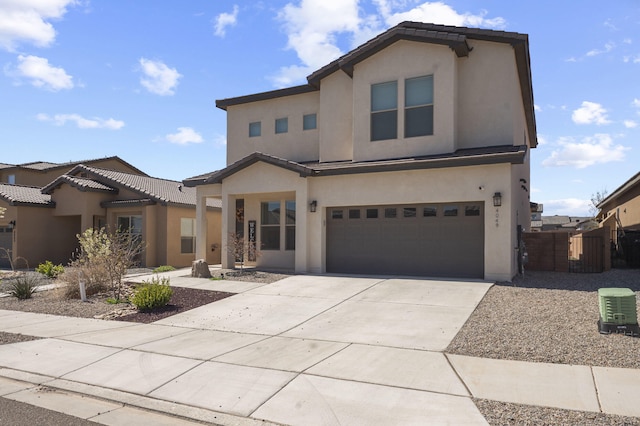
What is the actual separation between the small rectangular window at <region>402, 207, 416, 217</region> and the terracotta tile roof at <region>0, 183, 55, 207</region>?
19992 mm

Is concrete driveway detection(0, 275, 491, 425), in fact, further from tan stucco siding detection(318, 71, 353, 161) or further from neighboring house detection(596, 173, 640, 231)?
neighboring house detection(596, 173, 640, 231)

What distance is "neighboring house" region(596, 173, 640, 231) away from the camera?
21.8 meters

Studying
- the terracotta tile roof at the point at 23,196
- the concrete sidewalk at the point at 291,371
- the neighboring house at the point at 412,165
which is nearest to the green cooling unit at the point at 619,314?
the concrete sidewalk at the point at 291,371

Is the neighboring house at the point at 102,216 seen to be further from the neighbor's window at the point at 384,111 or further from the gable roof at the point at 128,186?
the neighbor's window at the point at 384,111

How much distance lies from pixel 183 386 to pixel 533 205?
2472 cm

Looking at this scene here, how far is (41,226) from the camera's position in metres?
25.5

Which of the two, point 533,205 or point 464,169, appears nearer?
point 464,169

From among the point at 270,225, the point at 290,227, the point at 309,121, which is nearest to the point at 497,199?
the point at 290,227

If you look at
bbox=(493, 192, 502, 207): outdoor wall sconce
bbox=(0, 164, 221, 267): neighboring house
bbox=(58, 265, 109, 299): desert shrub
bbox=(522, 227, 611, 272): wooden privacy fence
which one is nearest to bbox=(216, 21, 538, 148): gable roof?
bbox=(493, 192, 502, 207): outdoor wall sconce

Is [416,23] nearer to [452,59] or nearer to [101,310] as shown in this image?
[452,59]

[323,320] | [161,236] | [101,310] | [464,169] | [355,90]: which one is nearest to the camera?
[323,320]

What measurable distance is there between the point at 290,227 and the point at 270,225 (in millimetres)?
1043

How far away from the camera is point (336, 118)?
18672 mm

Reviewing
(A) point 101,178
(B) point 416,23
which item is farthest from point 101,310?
(A) point 101,178
